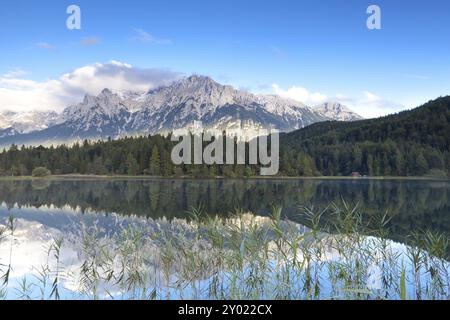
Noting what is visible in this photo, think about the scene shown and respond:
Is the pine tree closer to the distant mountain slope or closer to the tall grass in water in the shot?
the distant mountain slope

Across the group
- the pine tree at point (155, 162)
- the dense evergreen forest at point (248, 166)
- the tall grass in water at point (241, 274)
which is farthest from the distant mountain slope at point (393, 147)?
the tall grass in water at point (241, 274)

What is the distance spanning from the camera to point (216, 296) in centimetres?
864

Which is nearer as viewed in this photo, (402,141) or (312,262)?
(312,262)

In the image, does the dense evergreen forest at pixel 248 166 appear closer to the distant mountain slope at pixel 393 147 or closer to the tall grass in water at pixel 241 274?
the distant mountain slope at pixel 393 147

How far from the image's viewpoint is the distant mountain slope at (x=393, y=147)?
105188 mm

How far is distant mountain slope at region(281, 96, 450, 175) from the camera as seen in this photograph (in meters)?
105

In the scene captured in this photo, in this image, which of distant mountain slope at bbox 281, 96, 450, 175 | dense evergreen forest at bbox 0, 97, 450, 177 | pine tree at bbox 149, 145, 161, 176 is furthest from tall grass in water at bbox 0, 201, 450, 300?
distant mountain slope at bbox 281, 96, 450, 175

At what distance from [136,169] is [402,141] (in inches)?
3124

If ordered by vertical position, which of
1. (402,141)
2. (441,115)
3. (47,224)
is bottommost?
(47,224)

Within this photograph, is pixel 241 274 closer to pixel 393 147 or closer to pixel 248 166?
pixel 248 166

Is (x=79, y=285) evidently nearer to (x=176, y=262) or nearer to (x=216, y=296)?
(x=176, y=262)
